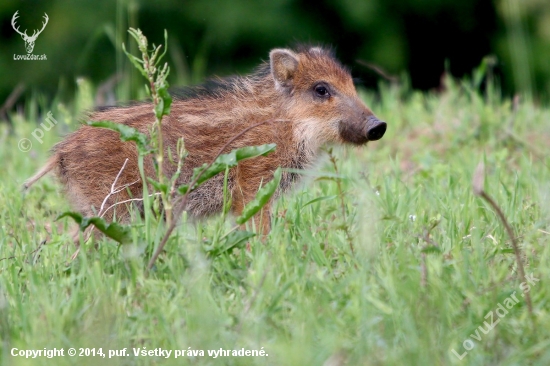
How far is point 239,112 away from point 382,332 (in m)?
2.10

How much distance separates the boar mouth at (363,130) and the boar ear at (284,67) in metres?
0.44

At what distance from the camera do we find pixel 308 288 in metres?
3.17

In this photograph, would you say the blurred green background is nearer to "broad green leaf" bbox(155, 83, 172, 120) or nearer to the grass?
the grass

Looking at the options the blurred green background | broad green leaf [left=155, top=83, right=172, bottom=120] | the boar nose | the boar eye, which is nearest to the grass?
the boar nose

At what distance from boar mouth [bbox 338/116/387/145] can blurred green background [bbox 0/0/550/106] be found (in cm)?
637

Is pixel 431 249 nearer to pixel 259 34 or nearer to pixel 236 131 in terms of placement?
pixel 236 131

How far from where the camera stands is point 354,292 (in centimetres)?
308

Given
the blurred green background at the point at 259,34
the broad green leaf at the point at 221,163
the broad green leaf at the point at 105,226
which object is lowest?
the broad green leaf at the point at 105,226

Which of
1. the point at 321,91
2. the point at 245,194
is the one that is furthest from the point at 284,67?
the point at 245,194

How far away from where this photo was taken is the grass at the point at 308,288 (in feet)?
9.02

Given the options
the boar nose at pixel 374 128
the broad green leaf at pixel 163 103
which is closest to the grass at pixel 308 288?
the boar nose at pixel 374 128

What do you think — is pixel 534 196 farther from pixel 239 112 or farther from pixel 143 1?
pixel 143 1

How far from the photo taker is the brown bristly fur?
427cm

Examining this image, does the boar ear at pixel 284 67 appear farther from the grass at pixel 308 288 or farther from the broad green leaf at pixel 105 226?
the broad green leaf at pixel 105 226
